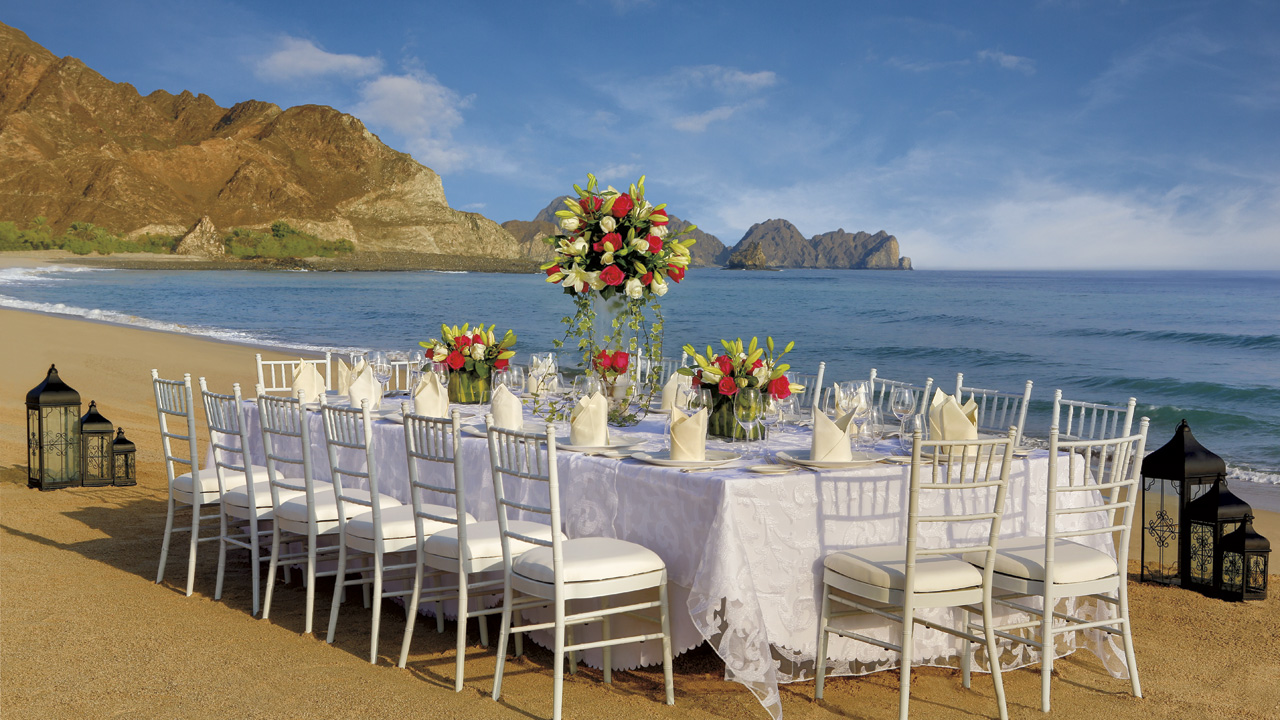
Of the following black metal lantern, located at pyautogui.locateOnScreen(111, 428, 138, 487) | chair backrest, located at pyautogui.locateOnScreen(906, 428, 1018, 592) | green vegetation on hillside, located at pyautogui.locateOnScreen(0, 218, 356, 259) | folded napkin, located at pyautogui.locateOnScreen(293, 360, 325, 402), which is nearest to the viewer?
chair backrest, located at pyautogui.locateOnScreen(906, 428, 1018, 592)

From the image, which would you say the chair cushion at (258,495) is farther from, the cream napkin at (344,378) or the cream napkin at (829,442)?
the cream napkin at (829,442)

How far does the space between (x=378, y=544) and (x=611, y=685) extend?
109cm

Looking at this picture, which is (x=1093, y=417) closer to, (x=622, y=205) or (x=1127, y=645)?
(x=1127, y=645)

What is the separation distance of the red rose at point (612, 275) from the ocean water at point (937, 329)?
7.33 m

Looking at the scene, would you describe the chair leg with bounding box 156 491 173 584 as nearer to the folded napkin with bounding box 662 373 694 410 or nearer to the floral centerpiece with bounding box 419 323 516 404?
the floral centerpiece with bounding box 419 323 516 404

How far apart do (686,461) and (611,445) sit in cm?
49

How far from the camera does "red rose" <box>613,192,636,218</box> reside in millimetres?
3820

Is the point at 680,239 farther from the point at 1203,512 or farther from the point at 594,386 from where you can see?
the point at 1203,512

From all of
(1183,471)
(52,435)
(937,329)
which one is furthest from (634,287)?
(937,329)

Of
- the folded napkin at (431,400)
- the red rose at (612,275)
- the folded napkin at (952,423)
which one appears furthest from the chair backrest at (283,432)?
the folded napkin at (952,423)

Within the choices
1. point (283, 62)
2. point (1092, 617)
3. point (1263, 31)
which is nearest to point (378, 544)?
point (1092, 617)

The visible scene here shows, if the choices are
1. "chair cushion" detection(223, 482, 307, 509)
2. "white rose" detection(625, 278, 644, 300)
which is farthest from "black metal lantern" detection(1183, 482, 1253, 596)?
"chair cushion" detection(223, 482, 307, 509)

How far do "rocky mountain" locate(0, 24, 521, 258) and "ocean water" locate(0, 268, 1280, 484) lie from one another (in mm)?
46065

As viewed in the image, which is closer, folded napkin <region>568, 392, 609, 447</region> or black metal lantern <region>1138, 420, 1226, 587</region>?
folded napkin <region>568, 392, 609, 447</region>
